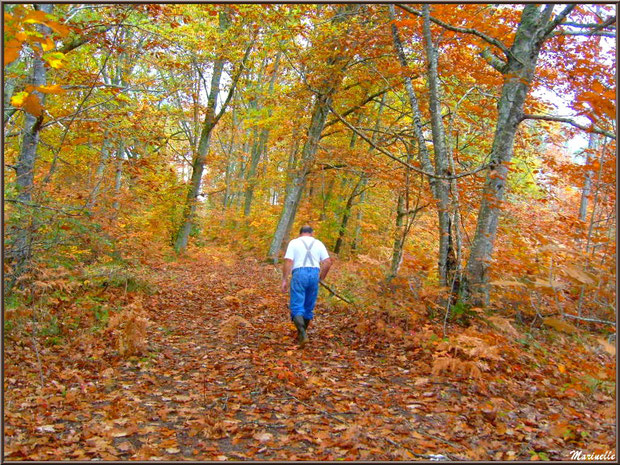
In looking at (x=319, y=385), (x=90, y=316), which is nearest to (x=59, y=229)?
(x=90, y=316)

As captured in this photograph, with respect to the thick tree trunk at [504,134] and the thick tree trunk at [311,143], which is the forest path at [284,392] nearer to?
the thick tree trunk at [504,134]

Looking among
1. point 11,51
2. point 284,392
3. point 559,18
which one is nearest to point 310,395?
point 284,392

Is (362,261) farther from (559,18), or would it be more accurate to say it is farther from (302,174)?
(302,174)

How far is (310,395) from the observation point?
4492mm

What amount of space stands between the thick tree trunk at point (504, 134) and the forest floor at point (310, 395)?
1053 millimetres

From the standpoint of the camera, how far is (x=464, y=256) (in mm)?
7535

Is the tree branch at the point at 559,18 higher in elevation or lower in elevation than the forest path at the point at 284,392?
higher

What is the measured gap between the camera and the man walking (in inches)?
251

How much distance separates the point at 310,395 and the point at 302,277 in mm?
2206

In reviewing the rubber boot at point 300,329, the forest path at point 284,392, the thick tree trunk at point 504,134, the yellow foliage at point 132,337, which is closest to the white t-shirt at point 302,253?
the rubber boot at point 300,329

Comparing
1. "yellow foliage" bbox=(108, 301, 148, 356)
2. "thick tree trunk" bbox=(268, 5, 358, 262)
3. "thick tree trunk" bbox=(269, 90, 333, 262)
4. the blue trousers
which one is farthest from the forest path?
"thick tree trunk" bbox=(269, 90, 333, 262)

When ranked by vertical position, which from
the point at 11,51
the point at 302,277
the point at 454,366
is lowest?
the point at 454,366

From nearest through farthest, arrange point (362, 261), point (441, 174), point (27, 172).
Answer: point (27, 172) → point (441, 174) → point (362, 261)

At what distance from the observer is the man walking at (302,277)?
6371 millimetres
